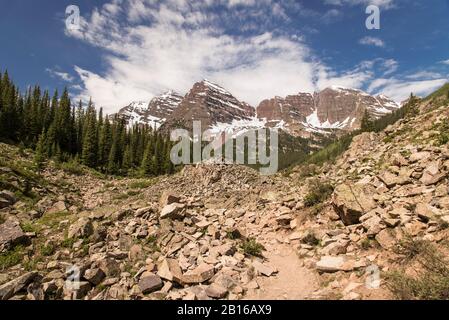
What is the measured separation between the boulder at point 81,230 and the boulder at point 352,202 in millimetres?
Result: 12071

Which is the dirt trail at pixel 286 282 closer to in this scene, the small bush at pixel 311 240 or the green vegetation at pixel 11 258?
the small bush at pixel 311 240

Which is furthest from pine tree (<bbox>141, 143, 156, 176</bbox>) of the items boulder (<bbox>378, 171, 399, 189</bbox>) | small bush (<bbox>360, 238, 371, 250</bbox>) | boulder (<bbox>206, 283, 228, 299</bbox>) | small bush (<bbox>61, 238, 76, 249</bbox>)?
small bush (<bbox>360, 238, 371, 250</bbox>)

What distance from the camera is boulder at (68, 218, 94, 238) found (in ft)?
42.9

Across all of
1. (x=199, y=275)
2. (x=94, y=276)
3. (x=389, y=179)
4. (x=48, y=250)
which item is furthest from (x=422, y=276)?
(x=48, y=250)

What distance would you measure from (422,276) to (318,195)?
9.34 meters

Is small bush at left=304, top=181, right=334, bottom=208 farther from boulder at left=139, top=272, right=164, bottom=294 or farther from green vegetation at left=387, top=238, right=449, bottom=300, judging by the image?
boulder at left=139, top=272, right=164, bottom=294

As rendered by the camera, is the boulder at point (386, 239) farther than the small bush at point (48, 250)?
No

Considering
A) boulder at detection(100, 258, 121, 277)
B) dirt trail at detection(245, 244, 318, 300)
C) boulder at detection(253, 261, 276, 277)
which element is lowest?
dirt trail at detection(245, 244, 318, 300)

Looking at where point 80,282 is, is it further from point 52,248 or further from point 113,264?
point 52,248

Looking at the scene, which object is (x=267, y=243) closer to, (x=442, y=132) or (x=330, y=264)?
(x=330, y=264)

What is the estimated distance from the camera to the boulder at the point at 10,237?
11.9 meters

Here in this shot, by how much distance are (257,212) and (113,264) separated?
10988 mm

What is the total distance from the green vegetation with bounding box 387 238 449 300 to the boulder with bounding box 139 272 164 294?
725 centimetres

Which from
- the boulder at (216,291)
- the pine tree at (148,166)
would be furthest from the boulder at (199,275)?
the pine tree at (148,166)
